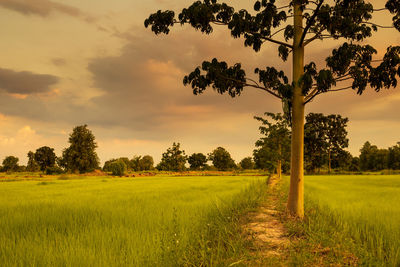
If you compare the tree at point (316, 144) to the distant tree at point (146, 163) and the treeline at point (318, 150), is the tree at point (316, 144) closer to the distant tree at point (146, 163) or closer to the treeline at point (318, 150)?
the treeline at point (318, 150)

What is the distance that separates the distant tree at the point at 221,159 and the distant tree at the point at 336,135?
49.4 metres

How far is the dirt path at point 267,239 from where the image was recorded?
365cm

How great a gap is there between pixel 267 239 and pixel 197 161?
11697 cm

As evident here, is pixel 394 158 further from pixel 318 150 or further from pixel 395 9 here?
pixel 395 9

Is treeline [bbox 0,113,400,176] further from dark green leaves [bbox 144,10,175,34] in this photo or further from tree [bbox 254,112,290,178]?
dark green leaves [bbox 144,10,175,34]

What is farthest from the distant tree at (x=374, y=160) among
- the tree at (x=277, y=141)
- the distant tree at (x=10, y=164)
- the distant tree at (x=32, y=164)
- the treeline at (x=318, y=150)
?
the distant tree at (x=10, y=164)

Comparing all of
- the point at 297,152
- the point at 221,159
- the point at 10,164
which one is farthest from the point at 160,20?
the point at 10,164

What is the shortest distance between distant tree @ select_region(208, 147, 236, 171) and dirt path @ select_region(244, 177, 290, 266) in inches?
4194

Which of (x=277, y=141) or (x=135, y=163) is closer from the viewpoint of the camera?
(x=277, y=141)

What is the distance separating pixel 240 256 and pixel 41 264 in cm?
280

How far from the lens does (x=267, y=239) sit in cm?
477

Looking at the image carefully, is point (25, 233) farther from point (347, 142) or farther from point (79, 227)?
point (347, 142)

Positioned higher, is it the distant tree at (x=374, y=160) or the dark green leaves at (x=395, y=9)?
the dark green leaves at (x=395, y=9)

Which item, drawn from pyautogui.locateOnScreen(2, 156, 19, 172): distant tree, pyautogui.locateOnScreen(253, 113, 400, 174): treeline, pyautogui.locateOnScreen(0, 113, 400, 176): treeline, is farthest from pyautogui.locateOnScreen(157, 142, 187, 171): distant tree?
pyautogui.locateOnScreen(2, 156, 19, 172): distant tree
